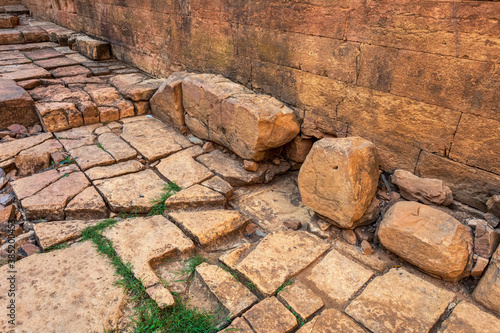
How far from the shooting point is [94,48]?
730 cm

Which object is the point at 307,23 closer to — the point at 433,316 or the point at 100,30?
the point at 433,316

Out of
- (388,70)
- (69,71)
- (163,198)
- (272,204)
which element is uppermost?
(388,70)

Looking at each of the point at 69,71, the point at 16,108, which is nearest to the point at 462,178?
the point at 16,108

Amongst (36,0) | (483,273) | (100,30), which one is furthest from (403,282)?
(36,0)

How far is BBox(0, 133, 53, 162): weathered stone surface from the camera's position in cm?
399

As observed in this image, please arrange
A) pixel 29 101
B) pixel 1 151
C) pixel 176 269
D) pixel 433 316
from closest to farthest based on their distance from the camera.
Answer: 1. pixel 433 316
2. pixel 176 269
3. pixel 1 151
4. pixel 29 101

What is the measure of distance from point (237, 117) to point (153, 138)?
1.41 meters

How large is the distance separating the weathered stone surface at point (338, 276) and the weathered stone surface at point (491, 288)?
2.50ft

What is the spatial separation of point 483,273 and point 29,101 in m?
5.72

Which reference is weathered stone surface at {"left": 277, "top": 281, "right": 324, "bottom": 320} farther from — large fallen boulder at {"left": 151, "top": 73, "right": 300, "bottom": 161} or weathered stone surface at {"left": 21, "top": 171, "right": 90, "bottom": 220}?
weathered stone surface at {"left": 21, "top": 171, "right": 90, "bottom": 220}

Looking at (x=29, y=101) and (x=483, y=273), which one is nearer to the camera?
(x=483, y=273)

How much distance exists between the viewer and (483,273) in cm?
256

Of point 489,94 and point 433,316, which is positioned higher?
point 489,94

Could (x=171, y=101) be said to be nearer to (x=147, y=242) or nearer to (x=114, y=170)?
(x=114, y=170)
